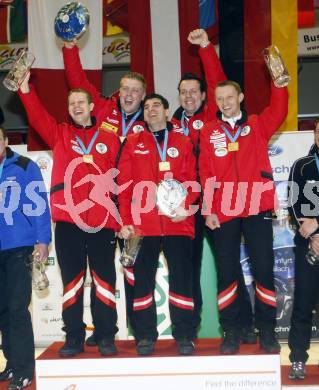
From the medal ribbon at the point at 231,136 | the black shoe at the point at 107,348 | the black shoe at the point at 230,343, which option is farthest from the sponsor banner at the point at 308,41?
the black shoe at the point at 107,348

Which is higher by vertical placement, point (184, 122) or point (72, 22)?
point (72, 22)

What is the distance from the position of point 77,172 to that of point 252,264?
1329 millimetres

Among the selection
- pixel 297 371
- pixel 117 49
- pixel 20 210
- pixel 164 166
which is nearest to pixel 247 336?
pixel 297 371

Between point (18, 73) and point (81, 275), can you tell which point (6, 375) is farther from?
point (18, 73)

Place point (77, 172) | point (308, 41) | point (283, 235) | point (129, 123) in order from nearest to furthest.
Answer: point (77, 172)
point (129, 123)
point (283, 235)
point (308, 41)

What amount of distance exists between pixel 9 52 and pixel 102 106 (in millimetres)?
7177

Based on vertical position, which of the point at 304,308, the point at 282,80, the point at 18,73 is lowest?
the point at 304,308

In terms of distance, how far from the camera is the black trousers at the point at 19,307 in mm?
3682

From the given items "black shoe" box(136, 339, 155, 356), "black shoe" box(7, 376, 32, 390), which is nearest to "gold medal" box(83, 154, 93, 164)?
"black shoe" box(136, 339, 155, 356)

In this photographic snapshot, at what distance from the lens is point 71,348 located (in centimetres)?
360

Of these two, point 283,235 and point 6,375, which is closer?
point 6,375

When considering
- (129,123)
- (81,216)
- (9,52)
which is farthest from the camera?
(9,52)

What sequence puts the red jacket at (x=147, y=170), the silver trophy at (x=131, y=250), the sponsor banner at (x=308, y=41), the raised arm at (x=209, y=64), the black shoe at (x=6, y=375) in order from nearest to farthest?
1. the silver trophy at (x=131, y=250)
2. the red jacket at (x=147, y=170)
3. the black shoe at (x=6, y=375)
4. the raised arm at (x=209, y=64)
5. the sponsor banner at (x=308, y=41)

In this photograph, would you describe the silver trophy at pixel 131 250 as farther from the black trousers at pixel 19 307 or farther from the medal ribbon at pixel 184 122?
the medal ribbon at pixel 184 122
